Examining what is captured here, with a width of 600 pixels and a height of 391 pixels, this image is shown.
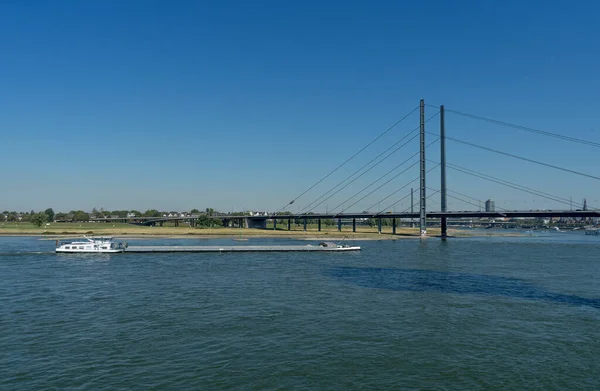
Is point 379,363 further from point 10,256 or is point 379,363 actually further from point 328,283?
point 10,256

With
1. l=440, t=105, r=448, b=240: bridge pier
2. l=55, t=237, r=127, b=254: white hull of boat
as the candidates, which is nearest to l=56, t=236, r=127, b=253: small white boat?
l=55, t=237, r=127, b=254: white hull of boat

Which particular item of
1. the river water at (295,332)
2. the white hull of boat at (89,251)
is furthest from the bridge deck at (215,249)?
the river water at (295,332)

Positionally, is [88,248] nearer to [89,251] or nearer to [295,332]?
[89,251]

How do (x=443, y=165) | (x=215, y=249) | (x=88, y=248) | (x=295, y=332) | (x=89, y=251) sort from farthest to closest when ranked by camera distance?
1. (x=443, y=165)
2. (x=215, y=249)
3. (x=88, y=248)
4. (x=89, y=251)
5. (x=295, y=332)

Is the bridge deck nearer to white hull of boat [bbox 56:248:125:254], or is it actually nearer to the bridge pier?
white hull of boat [bbox 56:248:125:254]

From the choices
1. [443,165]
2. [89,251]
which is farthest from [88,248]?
[443,165]
